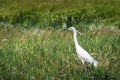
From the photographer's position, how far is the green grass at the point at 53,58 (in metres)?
15.5

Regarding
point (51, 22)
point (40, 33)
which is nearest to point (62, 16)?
point (51, 22)

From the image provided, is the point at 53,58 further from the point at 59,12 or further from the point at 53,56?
the point at 59,12

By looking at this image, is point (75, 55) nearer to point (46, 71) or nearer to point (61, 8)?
point (46, 71)

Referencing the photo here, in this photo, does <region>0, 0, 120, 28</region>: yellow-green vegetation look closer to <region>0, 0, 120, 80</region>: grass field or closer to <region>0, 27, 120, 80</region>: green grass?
<region>0, 0, 120, 80</region>: grass field

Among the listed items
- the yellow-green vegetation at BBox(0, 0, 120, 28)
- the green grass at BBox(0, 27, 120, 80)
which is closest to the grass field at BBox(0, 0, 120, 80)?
the green grass at BBox(0, 27, 120, 80)

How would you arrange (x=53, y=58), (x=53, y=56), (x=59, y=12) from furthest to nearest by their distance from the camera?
1. (x=59, y=12)
2. (x=53, y=56)
3. (x=53, y=58)

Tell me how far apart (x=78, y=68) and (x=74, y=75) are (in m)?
0.45

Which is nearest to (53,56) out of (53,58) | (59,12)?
(53,58)

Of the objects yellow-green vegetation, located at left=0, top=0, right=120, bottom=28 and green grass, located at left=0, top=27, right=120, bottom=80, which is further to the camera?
yellow-green vegetation, located at left=0, top=0, right=120, bottom=28

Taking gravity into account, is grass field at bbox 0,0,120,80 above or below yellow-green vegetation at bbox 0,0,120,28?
above

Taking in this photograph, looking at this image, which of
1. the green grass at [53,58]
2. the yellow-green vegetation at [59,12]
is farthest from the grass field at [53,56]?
the yellow-green vegetation at [59,12]

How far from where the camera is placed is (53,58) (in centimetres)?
1683

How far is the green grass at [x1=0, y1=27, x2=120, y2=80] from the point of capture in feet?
50.8

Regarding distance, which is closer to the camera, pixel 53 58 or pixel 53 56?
pixel 53 58
